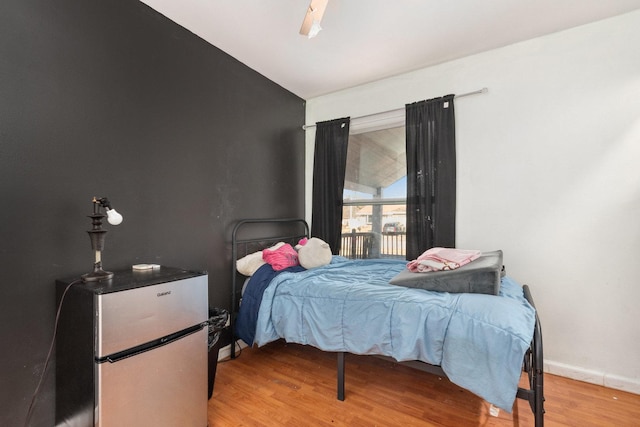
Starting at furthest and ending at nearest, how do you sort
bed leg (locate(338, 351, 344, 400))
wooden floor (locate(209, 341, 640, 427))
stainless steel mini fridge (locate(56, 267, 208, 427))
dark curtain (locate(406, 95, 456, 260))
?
dark curtain (locate(406, 95, 456, 260))
bed leg (locate(338, 351, 344, 400))
wooden floor (locate(209, 341, 640, 427))
stainless steel mini fridge (locate(56, 267, 208, 427))

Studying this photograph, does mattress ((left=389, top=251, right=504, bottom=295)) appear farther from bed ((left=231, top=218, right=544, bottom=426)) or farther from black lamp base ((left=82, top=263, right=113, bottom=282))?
black lamp base ((left=82, top=263, right=113, bottom=282))

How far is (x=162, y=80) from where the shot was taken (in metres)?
2.03

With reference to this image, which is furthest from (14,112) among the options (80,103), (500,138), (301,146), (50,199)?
(500,138)

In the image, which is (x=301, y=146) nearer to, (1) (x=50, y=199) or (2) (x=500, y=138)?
(2) (x=500, y=138)

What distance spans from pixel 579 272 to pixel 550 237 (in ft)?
0.97

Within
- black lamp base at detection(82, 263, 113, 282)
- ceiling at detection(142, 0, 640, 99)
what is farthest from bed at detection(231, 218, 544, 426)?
ceiling at detection(142, 0, 640, 99)

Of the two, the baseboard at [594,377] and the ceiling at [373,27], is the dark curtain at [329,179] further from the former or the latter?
the baseboard at [594,377]

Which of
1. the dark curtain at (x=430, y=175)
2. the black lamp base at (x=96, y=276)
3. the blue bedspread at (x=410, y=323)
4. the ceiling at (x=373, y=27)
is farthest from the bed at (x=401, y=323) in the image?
the ceiling at (x=373, y=27)

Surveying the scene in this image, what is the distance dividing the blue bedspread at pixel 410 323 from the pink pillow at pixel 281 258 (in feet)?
0.48

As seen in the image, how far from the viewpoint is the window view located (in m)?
2.98

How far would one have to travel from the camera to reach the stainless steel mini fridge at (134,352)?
3.85ft

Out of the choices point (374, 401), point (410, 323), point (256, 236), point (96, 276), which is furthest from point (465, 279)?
point (96, 276)

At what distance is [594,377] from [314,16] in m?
2.92

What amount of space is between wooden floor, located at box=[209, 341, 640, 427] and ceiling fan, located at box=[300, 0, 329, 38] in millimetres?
2068
